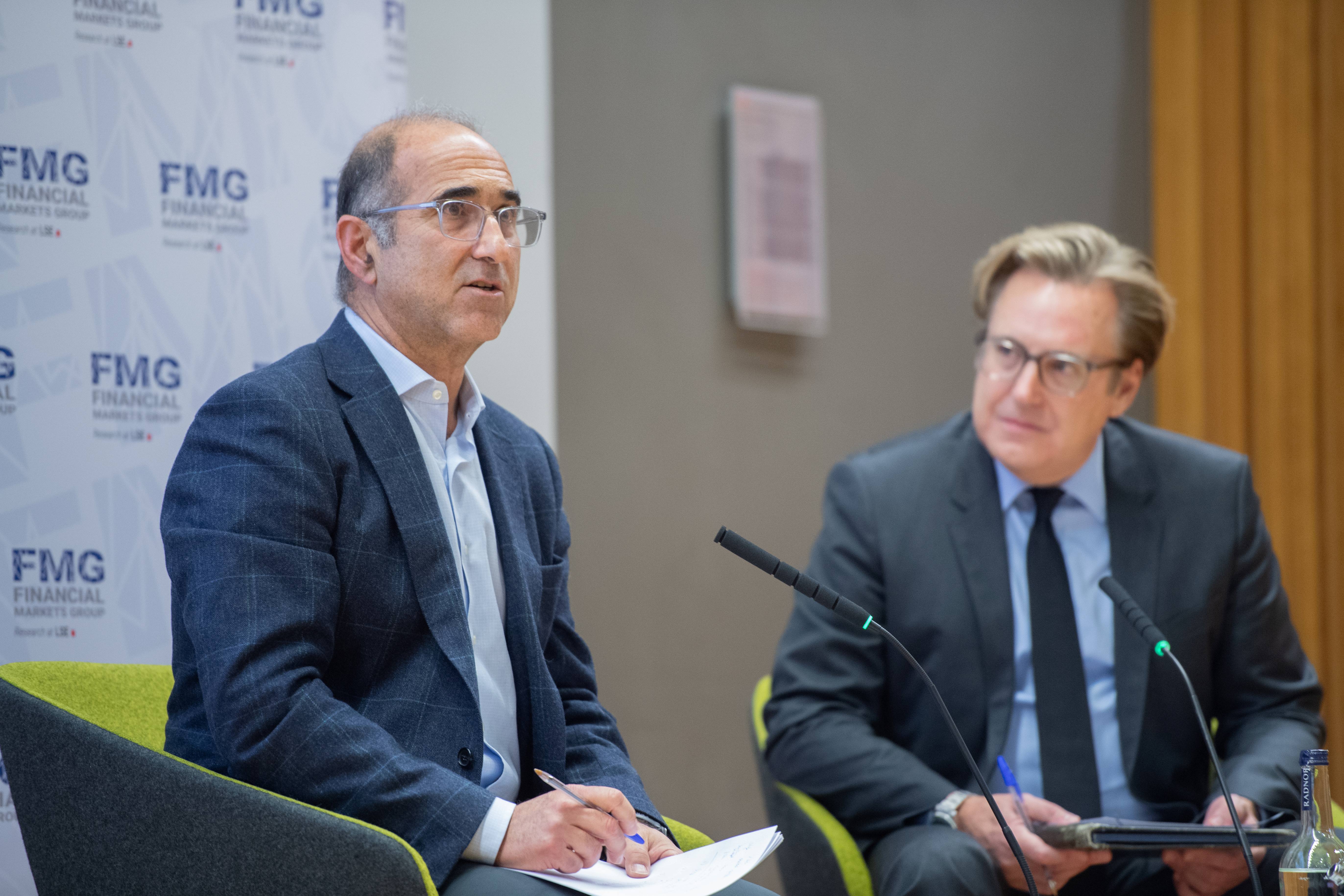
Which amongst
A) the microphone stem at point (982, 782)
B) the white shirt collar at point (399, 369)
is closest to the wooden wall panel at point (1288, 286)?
the microphone stem at point (982, 782)

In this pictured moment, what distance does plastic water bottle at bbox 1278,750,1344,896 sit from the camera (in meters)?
1.65

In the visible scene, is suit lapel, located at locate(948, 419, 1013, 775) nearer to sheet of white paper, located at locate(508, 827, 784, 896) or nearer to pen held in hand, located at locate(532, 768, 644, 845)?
sheet of white paper, located at locate(508, 827, 784, 896)

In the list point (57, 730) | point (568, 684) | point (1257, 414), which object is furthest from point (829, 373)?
point (57, 730)

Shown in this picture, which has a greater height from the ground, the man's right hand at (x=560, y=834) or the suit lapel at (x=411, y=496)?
the suit lapel at (x=411, y=496)

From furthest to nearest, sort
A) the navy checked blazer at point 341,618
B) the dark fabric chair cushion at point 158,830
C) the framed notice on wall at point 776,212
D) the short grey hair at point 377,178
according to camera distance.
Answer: the framed notice on wall at point 776,212 < the short grey hair at point 377,178 < the navy checked blazer at point 341,618 < the dark fabric chair cushion at point 158,830

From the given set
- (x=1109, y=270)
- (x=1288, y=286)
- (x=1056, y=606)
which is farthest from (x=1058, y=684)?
(x=1288, y=286)

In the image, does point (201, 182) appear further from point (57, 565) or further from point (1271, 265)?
point (1271, 265)

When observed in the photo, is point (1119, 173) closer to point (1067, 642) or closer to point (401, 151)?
point (1067, 642)

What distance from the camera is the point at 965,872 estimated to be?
2045 mm

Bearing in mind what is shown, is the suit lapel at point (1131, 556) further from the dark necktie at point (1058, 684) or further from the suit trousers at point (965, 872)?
the suit trousers at point (965, 872)

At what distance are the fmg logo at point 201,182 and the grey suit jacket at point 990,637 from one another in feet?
4.37

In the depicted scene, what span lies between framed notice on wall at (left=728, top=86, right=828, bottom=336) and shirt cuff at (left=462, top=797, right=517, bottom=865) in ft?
7.26

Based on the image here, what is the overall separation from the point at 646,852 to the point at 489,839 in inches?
8.3

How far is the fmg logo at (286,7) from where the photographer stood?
263cm
